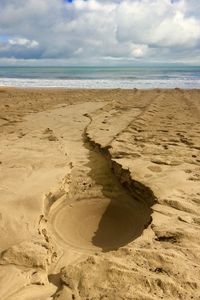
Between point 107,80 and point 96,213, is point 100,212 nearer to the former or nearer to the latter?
point 96,213

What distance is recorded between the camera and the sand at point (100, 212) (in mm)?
2289

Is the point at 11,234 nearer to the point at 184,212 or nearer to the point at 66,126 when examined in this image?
the point at 184,212

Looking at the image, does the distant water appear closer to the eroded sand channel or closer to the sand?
the sand

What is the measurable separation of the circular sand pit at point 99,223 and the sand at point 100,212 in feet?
0.04

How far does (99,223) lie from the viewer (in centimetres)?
353

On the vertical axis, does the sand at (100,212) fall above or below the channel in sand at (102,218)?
above

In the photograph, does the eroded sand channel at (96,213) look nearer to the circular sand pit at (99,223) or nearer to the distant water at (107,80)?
the circular sand pit at (99,223)

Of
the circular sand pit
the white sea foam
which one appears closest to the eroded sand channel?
the circular sand pit

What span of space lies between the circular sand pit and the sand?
0.04 feet

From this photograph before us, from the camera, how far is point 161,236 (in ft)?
9.30

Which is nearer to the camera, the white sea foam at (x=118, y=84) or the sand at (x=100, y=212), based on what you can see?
the sand at (x=100, y=212)

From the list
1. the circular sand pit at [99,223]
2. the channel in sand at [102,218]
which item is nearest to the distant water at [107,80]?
the channel in sand at [102,218]

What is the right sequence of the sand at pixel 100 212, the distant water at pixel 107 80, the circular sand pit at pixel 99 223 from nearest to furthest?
the sand at pixel 100 212 < the circular sand pit at pixel 99 223 < the distant water at pixel 107 80

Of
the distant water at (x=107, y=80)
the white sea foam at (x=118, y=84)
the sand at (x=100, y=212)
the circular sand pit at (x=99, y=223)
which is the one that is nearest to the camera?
the sand at (x=100, y=212)
